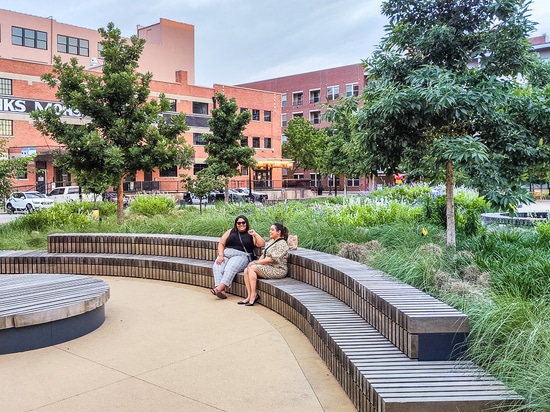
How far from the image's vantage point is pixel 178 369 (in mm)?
5000

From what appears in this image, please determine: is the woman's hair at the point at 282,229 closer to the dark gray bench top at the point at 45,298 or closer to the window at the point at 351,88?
the dark gray bench top at the point at 45,298

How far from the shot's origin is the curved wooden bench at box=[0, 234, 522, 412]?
11.2 feet

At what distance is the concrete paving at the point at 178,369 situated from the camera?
4238 mm

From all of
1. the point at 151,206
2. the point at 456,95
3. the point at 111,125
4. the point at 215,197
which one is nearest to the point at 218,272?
the point at 456,95

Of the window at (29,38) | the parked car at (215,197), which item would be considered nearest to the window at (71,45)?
the window at (29,38)

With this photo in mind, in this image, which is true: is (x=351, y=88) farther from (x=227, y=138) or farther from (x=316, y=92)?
(x=227, y=138)

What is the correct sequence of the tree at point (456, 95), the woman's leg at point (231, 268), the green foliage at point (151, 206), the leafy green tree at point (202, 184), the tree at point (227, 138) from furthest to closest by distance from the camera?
the tree at point (227, 138), the leafy green tree at point (202, 184), the green foliage at point (151, 206), the woman's leg at point (231, 268), the tree at point (456, 95)

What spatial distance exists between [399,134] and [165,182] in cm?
4117

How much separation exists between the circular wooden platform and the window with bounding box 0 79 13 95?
36151mm

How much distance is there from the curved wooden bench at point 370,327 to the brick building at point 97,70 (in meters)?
31.3

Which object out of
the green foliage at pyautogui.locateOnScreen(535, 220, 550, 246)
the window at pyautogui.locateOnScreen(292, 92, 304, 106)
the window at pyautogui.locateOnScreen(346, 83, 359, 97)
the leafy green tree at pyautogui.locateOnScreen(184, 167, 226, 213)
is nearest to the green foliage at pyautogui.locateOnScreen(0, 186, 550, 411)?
the green foliage at pyautogui.locateOnScreen(535, 220, 550, 246)

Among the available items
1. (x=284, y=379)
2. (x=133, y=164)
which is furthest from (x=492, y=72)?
(x=133, y=164)

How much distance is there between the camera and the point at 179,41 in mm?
61156

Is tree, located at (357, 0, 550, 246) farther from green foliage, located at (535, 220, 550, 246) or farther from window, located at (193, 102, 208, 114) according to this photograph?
window, located at (193, 102, 208, 114)
